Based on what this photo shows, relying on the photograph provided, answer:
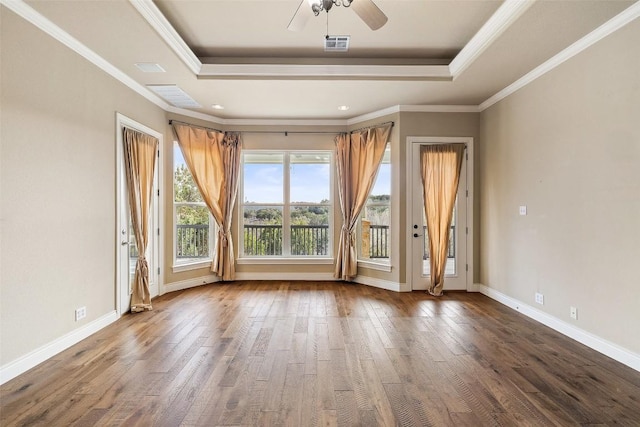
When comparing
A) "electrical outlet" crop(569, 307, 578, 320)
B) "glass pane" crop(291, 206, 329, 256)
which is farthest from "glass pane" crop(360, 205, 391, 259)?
"electrical outlet" crop(569, 307, 578, 320)

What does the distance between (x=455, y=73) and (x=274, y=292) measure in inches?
152

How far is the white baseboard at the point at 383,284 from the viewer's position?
477 centimetres

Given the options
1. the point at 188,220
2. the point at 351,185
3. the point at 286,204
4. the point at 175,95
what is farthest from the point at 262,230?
the point at 175,95

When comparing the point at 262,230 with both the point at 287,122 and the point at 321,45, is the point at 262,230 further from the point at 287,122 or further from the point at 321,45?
the point at 321,45

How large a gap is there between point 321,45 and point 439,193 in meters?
2.70

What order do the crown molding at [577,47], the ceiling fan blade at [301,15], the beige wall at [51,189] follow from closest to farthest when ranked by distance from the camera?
the ceiling fan blade at [301,15], the beige wall at [51,189], the crown molding at [577,47]

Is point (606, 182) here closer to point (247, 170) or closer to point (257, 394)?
point (257, 394)

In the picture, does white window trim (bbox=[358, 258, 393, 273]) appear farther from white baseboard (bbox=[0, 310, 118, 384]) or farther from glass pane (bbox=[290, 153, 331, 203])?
white baseboard (bbox=[0, 310, 118, 384])

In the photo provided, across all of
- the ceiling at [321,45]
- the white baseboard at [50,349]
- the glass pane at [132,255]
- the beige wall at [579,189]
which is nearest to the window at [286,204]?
the ceiling at [321,45]

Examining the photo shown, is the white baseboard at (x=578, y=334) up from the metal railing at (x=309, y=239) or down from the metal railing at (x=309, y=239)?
down

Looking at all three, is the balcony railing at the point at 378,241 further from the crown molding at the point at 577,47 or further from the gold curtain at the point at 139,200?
the gold curtain at the point at 139,200

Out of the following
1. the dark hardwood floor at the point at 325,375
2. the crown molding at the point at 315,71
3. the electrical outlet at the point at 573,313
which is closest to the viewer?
the dark hardwood floor at the point at 325,375

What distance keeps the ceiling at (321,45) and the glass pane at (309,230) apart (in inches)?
73.4

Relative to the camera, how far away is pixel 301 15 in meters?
2.33
